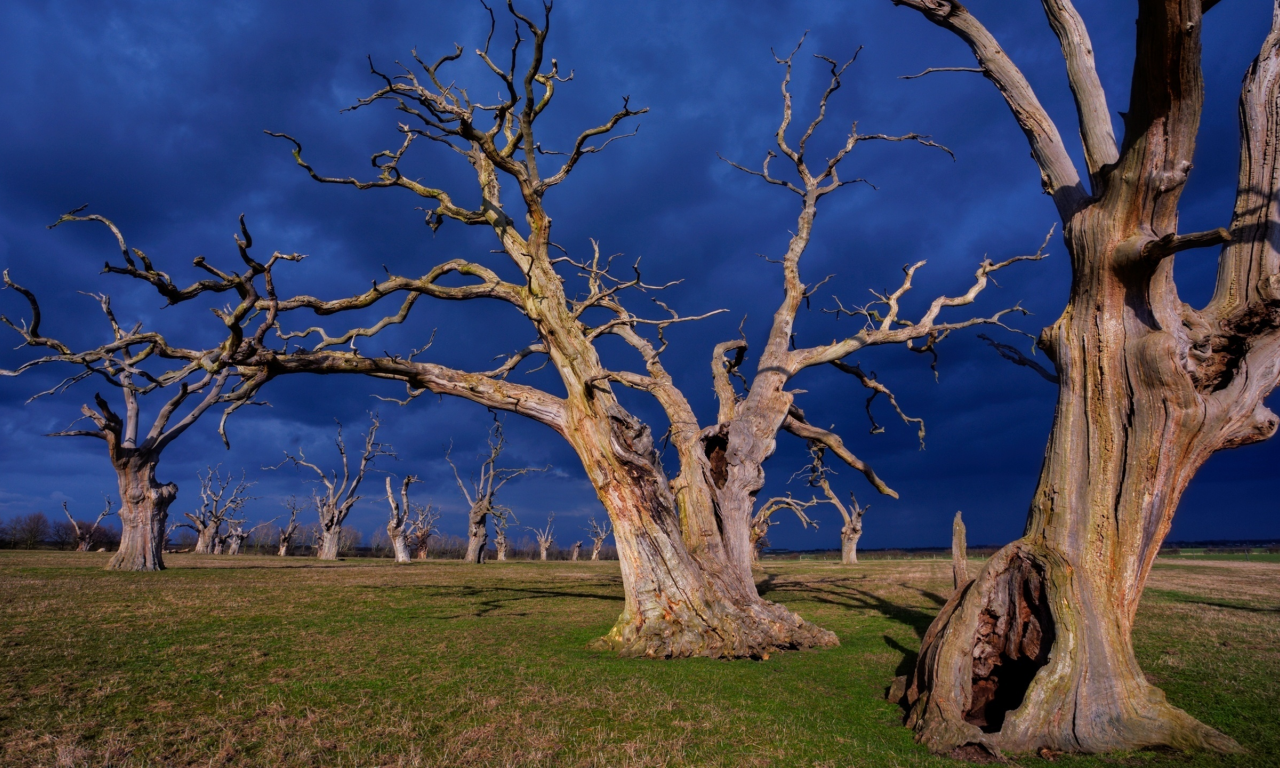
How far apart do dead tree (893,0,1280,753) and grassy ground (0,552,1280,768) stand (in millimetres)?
528

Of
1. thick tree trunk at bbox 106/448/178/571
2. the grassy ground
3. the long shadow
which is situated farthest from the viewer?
thick tree trunk at bbox 106/448/178/571

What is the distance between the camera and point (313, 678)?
6879mm

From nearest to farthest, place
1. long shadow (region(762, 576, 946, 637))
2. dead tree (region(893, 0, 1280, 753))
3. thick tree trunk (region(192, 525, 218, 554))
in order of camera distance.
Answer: dead tree (region(893, 0, 1280, 753)), long shadow (region(762, 576, 946, 637)), thick tree trunk (region(192, 525, 218, 554))

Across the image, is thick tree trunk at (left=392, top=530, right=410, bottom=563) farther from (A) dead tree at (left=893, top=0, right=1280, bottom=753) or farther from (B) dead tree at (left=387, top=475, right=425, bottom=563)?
(A) dead tree at (left=893, top=0, right=1280, bottom=753)

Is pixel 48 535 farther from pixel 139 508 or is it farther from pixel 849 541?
pixel 849 541

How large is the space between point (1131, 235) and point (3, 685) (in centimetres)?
1157

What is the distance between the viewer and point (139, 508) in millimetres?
20219

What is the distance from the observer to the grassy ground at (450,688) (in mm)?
4770

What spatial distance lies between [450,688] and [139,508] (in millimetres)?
19675

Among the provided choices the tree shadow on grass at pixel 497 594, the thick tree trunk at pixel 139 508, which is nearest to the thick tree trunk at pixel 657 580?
the tree shadow on grass at pixel 497 594

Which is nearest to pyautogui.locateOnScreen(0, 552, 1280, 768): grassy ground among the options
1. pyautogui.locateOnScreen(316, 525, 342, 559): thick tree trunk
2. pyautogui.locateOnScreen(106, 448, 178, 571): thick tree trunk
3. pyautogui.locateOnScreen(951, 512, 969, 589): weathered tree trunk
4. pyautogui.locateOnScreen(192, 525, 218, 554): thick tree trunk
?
pyautogui.locateOnScreen(951, 512, 969, 589): weathered tree trunk

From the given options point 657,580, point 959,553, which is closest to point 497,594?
point 657,580

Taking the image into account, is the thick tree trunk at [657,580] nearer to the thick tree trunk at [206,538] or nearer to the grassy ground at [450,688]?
the grassy ground at [450,688]

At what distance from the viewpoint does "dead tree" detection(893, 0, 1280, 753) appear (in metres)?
5.25
